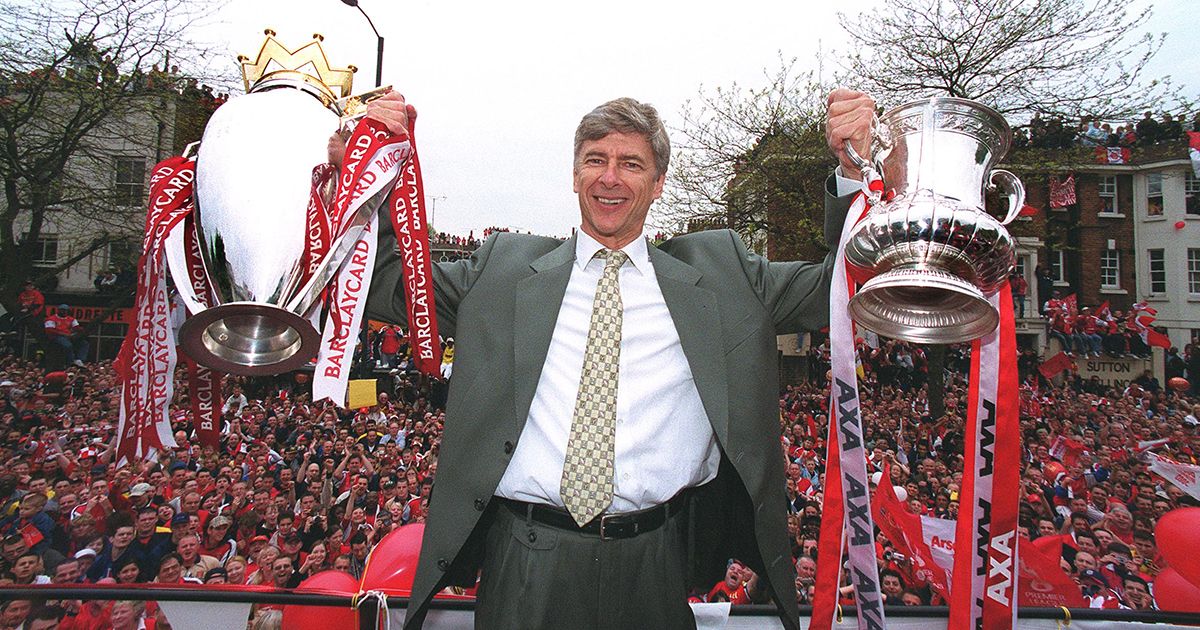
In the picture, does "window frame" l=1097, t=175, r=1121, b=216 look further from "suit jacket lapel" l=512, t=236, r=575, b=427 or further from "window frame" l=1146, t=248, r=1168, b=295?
"suit jacket lapel" l=512, t=236, r=575, b=427

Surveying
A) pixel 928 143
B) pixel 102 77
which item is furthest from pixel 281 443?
pixel 928 143

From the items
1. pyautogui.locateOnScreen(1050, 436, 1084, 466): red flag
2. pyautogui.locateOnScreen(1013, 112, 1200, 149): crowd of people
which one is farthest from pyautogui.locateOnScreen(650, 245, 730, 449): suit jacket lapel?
pyautogui.locateOnScreen(1013, 112, 1200, 149): crowd of people

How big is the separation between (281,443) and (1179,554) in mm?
10503

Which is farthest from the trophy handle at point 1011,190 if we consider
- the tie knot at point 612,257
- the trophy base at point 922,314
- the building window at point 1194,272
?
the building window at point 1194,272

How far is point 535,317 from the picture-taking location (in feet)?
7.32

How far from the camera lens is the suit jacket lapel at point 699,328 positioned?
213 centimetres

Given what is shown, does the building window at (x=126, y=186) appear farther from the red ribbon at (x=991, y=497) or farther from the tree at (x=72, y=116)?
the red ribbon at (x=991, y=497)

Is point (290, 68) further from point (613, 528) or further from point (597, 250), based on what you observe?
point (613, 528)

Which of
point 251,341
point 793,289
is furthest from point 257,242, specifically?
point 793,289

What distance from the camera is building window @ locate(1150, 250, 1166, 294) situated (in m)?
29.5

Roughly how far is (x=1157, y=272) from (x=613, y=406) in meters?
36.2

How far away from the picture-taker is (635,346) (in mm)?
2242

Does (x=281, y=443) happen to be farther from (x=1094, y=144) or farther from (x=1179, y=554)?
(x=1094, y=144)

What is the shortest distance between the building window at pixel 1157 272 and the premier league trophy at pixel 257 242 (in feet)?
120
